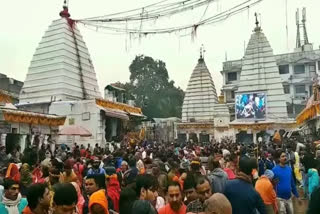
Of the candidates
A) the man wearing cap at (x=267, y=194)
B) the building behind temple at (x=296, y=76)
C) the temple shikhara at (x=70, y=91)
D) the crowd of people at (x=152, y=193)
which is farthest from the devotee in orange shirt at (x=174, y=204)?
the building behind temple at (x=296, y=76)

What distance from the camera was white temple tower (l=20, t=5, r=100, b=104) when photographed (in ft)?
91.2

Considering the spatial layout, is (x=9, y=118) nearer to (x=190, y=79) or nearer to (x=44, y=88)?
(x=44, y=88)

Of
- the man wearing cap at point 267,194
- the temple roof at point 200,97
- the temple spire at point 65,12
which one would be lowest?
the man wearing cap at point 267,194

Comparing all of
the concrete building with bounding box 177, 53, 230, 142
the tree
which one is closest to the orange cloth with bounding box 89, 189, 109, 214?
the concrete building with bounding box 177, 53, 230, 142

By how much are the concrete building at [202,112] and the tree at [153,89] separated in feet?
39.9

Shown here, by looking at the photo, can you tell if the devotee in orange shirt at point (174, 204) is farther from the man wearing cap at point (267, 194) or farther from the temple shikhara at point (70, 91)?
the temple shikhara at point (70, 91)

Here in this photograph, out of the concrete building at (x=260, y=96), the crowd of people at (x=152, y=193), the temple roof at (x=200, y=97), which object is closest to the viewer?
the crowd of people at (x=152, y=193)

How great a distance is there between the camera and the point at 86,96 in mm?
29766

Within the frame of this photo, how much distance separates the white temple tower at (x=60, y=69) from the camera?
91.2 ft

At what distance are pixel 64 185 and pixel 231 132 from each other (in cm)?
3472

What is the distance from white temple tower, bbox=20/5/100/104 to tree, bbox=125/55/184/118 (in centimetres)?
2682

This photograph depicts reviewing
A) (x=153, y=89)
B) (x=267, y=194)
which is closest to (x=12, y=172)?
(x=267, y=194)

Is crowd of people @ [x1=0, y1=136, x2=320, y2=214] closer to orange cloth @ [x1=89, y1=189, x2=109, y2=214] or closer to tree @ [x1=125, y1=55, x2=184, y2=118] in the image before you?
orange cloth @ [x1=89, y1=189, x2=109, y2=214]

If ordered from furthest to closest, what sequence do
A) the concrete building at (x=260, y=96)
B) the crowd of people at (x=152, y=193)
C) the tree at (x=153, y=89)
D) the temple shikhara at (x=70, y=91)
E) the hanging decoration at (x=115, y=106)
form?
1. the tree at (x=153, y=89)
2. the concrete building at (x=260, y=96)
3. the hanging decoration at (x=115, y=106)
4. the temple shikhara at (x=70, y=91)
5. the crowd of people at (x=152, y=193)
